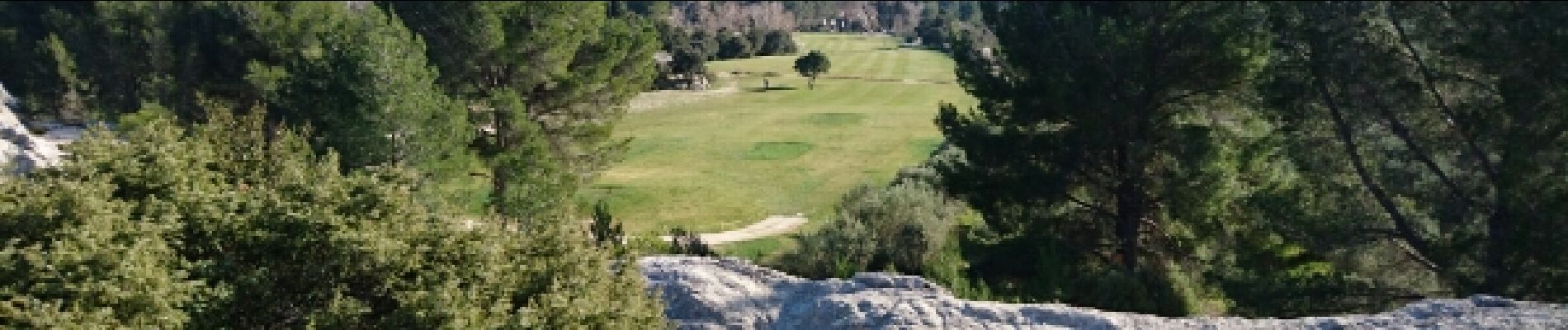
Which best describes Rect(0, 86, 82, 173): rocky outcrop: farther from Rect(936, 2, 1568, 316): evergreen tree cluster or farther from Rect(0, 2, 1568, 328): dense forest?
Rect(936, 2, 1568, 316): evergreen tree cluster

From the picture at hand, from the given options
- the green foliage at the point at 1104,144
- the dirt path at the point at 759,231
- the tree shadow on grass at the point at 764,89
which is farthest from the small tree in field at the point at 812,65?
the green foliage at the point at 1104,144

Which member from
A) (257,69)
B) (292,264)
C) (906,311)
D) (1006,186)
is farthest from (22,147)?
(906,311)

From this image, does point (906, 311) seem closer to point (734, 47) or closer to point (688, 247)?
point (688, 247)

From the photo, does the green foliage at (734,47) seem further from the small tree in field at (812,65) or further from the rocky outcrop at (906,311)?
the rocky outcrop at (906,311)

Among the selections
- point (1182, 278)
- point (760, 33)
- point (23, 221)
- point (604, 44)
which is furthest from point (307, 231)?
point (760, 33)

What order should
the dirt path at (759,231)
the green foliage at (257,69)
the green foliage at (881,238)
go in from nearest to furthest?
1. the green foliage at (257,69)
2. the green foliage at (881,238)
3. the dirt path at (759,231)

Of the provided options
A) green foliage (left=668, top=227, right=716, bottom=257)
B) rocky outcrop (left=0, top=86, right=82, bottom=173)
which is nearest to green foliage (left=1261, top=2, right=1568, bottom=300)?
green foliage (left=668, top=227, right=716, bottom=257)
